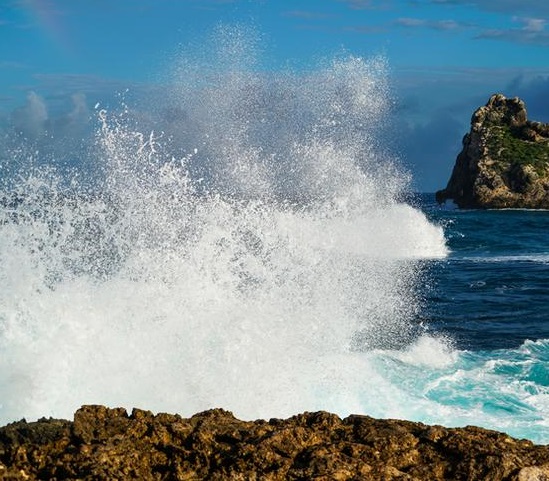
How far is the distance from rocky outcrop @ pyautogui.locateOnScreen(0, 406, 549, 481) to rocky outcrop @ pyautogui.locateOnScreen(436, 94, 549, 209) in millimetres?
77253

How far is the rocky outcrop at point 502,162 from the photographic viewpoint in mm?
80125

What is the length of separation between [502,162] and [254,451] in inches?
3266

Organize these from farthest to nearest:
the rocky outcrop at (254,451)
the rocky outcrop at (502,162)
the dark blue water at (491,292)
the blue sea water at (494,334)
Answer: the rocky outcrop at (502,162) → the dark blue water at (491,292) → the blue sea water at (494,334) → the rocky outcrop at (254,451)

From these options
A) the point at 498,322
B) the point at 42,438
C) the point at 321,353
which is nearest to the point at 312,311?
the point at 321,353

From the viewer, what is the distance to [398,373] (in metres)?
11.5

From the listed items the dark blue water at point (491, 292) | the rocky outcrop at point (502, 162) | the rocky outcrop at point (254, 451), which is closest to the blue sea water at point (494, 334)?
the dark blue water at point (491, 292)

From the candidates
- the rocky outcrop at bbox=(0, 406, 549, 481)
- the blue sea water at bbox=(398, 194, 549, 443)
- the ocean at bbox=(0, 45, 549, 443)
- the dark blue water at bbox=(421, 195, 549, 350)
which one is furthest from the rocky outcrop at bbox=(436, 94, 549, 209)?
the rocky outcrop at bbox=(0, 406, 549, 481)

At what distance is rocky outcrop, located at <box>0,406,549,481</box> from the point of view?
4516mm

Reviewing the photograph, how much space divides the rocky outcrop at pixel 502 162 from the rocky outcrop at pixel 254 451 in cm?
7725

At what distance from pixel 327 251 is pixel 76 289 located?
15487 mm

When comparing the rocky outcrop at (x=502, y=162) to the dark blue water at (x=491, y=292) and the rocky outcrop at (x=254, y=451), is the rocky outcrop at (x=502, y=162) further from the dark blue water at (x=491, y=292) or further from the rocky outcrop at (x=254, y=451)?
the rocky outcrop at (x=254, y=451)

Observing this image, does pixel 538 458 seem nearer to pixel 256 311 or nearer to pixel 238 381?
pixel 238 381

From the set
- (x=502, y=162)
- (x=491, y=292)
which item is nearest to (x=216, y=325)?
(x=491, y=292)

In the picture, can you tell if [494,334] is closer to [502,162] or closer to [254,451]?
[254,451]
